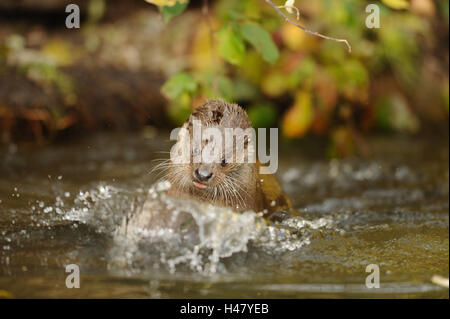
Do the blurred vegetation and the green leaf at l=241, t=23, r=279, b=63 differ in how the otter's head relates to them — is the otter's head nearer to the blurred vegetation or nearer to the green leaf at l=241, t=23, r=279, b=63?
the green leaf at l=241, t=23, r=279, b=63

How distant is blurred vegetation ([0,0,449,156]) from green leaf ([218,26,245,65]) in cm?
185

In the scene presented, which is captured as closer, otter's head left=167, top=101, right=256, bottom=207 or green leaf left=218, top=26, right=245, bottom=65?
otter's head left=167, top=101, right=256, bottom=207

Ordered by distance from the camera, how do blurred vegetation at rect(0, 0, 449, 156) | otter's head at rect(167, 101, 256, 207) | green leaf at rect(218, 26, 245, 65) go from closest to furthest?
1. otter's head at rect(167, 101, 256, 207)
2. green leaf at rect(218, 26, 245, 65)
3. blurred vegetation at rect(0, 0, 449, 156)

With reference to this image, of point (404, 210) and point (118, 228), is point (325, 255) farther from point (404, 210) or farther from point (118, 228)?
point (404, 210)

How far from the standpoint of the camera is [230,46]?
4.19 meters

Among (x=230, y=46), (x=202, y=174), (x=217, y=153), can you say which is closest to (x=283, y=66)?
(x=230, y=46)

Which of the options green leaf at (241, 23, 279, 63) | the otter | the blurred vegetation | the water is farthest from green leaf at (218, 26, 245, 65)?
the blurred vegetation

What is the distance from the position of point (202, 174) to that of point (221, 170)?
0.22 meters

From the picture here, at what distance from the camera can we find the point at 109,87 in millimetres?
7688

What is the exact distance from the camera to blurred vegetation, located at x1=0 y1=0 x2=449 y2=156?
6.88m

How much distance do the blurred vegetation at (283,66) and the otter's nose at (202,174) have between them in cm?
249

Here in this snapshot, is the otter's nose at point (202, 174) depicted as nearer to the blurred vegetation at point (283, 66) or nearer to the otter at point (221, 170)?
the otter at point (221, 170)

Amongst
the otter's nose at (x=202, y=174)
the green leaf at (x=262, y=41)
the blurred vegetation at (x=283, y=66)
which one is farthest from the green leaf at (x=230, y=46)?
the blurred vegetation at (x=283, y=66)
